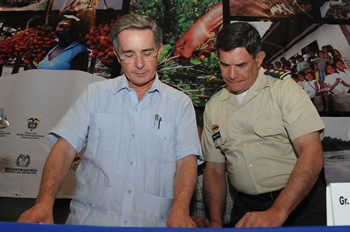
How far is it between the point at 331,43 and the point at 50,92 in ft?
7.21

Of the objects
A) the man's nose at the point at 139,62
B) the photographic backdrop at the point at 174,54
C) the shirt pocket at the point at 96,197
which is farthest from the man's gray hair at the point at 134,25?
the photographic backdrop at the point at 174,54

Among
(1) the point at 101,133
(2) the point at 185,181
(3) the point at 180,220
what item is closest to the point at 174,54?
(1) the point at 101,133

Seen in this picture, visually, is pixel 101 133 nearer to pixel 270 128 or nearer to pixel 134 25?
pixel 134 25

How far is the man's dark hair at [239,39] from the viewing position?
1.78 m

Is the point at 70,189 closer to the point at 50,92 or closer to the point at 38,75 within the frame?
the point at 50,92

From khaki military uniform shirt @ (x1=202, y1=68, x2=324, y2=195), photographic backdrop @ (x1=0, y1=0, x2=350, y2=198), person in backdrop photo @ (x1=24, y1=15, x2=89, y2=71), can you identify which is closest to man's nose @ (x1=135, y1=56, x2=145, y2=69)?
khaki military uniform shirt @ (x1=202, y1=68, x2=324, y2=195)

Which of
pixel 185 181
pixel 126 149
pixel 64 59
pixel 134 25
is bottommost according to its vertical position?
pixel 185 181

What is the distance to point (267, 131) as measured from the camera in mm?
1755

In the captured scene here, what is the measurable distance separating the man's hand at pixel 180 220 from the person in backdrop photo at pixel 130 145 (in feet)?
0.13

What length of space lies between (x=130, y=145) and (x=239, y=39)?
762mm

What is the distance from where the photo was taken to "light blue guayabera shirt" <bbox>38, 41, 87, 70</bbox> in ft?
9.50

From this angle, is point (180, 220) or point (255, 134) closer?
point (180, 220)

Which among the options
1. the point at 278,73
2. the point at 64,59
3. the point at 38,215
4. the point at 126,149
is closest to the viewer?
the point at 38,215

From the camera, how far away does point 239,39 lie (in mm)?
1777
